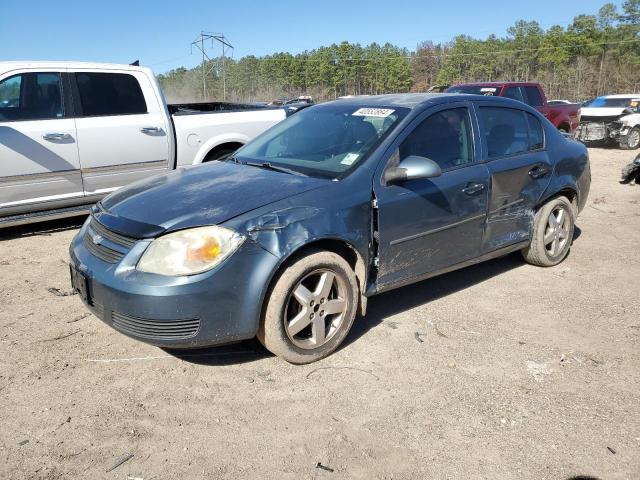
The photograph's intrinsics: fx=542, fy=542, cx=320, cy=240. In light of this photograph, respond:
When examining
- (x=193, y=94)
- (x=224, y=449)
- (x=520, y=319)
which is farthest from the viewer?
(x=193, y=94)

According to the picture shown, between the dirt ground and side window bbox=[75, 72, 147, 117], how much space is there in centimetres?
250

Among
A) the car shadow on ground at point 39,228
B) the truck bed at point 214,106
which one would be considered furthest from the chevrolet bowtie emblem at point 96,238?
the truck bed at point 214,106

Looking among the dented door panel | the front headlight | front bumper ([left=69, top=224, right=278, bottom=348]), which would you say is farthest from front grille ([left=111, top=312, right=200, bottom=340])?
the dented door panel

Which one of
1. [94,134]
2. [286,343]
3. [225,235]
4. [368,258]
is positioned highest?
[94,134]

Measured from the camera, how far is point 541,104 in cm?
1326

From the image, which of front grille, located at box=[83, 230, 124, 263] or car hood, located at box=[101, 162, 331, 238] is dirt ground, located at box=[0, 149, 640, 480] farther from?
car hood, located at box=[101, 162, 331, 238]

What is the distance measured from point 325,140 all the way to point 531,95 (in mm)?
10725

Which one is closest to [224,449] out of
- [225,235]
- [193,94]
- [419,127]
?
[225,235]

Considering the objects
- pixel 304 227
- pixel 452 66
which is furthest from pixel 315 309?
pixel 452 66

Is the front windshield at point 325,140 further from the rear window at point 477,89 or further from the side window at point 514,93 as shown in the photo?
the side window at point 514,93

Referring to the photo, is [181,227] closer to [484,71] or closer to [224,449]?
[224,449]

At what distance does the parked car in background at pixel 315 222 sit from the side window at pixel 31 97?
268 cm

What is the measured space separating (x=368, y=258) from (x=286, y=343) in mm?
800

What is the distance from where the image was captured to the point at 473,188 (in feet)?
13.6
